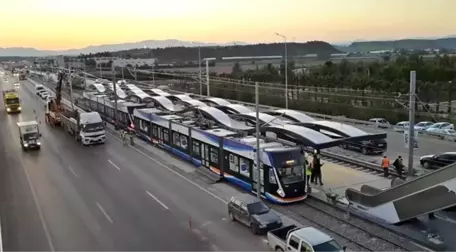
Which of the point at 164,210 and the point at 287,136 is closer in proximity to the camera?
the point at 164,210

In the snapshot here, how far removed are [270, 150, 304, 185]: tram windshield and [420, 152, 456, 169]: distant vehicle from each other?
11.2m

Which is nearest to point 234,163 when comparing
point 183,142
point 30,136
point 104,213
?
point 104,213

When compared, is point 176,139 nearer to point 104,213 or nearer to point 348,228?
point 104,213

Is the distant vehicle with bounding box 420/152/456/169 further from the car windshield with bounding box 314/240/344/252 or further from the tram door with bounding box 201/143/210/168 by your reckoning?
the car windshield with bounding box 314/240/344/252

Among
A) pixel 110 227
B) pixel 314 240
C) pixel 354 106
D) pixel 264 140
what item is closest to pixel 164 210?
pixel 110 227

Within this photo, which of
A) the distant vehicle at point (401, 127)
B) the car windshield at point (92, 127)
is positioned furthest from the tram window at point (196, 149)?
the car windshield at point (92, 127)

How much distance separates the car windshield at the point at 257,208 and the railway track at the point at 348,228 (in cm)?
197

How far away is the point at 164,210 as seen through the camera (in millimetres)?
23047

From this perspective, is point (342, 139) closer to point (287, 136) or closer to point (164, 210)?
point (287, 136)

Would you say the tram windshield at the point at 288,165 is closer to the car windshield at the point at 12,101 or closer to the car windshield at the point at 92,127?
the car windshield at the point at 92,127

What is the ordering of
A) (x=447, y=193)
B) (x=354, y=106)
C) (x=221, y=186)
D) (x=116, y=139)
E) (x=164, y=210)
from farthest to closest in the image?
(x=354, y=106)
(x=116, y=139)
(x=221, y=186)
(x=164, y=210)
(x=447, y=193)

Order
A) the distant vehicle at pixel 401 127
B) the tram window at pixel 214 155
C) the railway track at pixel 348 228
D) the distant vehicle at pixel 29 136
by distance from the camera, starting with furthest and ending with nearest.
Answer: the distant vehicle at pixel 29 136, the tram window at pixel 214 155, the distant vehicle at pixel 401 127, the railway track at pixel 348 228

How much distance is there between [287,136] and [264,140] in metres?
5.70

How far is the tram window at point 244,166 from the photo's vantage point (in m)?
24.9
